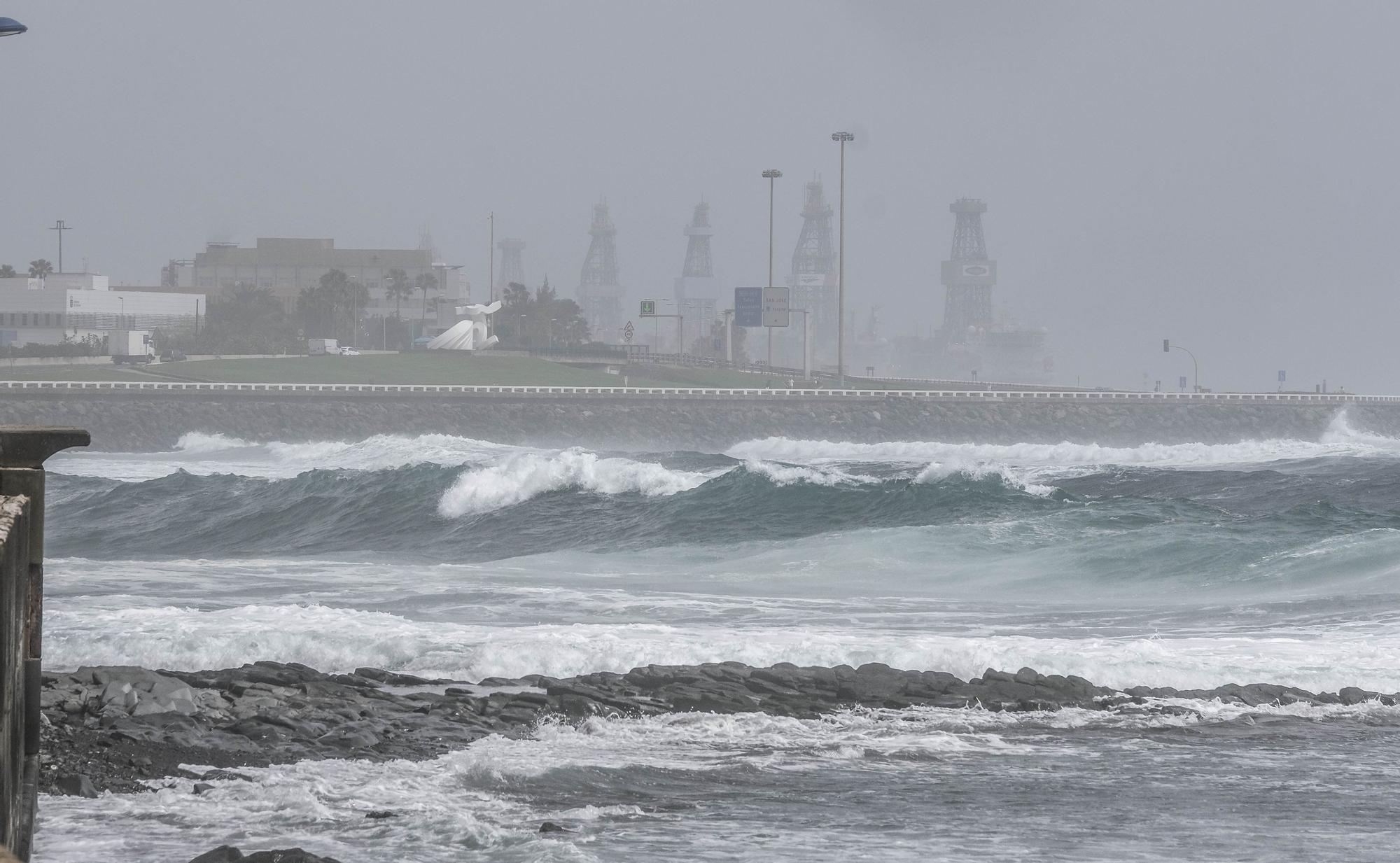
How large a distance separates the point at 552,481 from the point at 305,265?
478 ft

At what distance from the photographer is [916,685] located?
13.1m

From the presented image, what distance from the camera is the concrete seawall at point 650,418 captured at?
6750 cm

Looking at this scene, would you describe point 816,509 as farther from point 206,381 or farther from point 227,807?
point 206,381

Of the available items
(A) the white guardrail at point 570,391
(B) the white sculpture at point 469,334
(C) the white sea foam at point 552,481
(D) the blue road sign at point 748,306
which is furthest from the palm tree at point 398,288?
(C) the white sea foam at point 552,481

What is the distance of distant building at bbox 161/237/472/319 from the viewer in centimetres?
17262

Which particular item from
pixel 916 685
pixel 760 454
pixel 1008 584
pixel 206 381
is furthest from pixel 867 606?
pixel 206 381

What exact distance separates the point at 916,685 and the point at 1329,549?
1281 cm

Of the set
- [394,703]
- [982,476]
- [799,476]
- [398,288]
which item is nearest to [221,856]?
[394,703]

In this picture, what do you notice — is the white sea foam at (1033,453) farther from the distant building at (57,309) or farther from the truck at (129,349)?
the distant building at (57,309)

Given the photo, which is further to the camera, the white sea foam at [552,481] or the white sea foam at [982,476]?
the white sea foam at [552,481]

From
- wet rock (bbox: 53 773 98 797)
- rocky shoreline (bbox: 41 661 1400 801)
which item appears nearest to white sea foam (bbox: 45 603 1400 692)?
rocky shoreline (bbox: 41 661 1400 801)

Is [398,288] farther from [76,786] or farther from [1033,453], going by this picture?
[76,786]

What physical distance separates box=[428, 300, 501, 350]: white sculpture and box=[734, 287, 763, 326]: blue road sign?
71.1ft

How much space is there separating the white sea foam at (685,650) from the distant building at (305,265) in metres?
157
